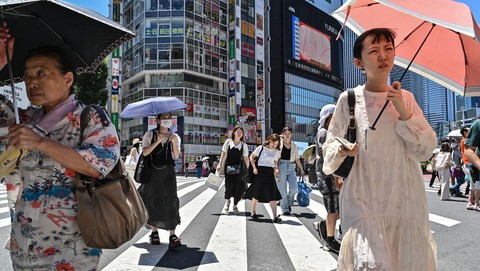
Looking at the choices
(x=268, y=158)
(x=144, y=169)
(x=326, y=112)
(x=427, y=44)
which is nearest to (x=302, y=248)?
(x=326, y=112)

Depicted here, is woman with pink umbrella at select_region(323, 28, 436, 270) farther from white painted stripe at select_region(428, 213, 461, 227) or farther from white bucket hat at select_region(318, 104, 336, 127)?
white painted stripe at select_region(428, 213, 461, 227)

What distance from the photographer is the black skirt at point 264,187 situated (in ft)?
23.6

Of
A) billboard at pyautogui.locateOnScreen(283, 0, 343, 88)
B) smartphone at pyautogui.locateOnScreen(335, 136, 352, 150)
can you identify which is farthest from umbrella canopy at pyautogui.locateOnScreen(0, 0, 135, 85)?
billboard at pyautogui.locateOnScreen(283, 0, 343, 88)

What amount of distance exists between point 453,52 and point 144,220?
226cm

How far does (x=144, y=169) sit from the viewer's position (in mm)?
4938

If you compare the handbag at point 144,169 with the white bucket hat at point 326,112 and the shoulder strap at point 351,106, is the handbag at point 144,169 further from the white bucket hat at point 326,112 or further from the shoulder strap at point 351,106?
the shoulder strap at point 351,106

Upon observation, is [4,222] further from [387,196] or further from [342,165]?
[387,196]

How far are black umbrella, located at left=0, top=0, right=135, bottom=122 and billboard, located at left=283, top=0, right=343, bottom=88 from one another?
208 feet

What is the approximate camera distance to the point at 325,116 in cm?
517

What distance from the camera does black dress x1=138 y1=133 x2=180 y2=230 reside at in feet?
15.8

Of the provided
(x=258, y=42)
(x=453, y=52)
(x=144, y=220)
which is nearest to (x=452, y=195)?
(x=453, y=52)

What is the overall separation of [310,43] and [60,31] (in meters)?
72.2

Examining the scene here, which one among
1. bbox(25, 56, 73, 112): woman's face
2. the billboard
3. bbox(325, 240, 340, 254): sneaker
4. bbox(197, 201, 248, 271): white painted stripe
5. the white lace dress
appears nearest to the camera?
bbox(25, 56, 73, 112): woman's face

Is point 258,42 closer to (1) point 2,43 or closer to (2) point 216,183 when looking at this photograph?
(2) point 216,183
